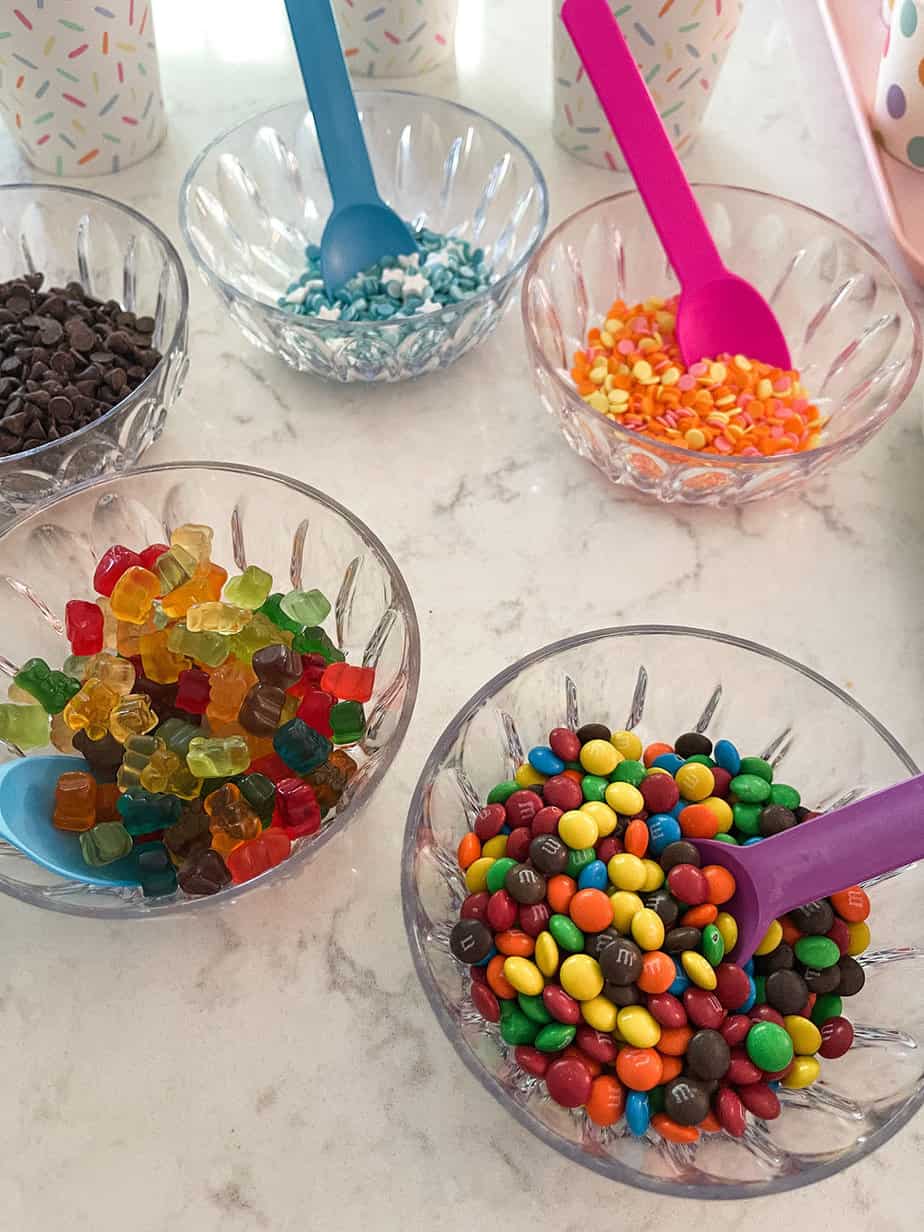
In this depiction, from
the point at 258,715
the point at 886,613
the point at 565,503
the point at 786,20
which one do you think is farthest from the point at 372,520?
the point at 786,20

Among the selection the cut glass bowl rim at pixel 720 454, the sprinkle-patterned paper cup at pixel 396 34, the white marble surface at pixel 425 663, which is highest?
the sprinkle-patterned paper cup at pixel 396 34

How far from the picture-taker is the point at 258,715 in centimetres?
72

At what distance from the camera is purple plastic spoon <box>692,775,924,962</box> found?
2.13 feet

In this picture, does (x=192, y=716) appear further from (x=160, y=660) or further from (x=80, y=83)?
(x=80, y=83)

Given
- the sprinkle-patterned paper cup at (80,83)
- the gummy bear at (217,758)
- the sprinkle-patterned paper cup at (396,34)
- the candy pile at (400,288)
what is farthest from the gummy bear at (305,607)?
the sprinkle-patterned paper cup at (396,34)

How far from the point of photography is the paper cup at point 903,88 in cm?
107

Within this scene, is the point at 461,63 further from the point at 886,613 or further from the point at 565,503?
the point at 886,613

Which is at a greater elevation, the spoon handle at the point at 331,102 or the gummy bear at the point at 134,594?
the spoon handle at the point at 331,102

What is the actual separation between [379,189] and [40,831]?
809 mm

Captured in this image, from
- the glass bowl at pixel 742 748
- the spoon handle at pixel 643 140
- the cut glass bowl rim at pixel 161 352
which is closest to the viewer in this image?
the glass bowl at pixel 742 748

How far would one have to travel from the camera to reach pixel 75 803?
0.72 meters

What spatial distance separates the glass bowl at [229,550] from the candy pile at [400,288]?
0.22m

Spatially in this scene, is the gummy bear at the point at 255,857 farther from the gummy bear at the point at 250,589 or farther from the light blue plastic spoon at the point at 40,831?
the gummy bear at the point at 250,589

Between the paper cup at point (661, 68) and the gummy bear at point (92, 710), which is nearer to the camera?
the gummy bear at point (92, 710)
